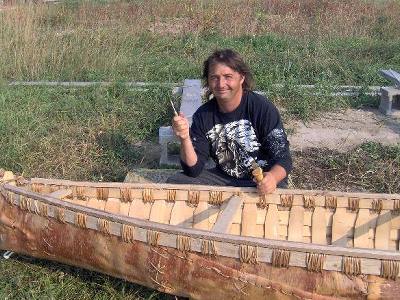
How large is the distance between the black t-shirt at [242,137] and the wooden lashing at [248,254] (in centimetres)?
96

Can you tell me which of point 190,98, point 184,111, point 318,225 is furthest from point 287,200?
point 190,98

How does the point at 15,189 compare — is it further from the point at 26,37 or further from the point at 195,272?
the point at 26,37

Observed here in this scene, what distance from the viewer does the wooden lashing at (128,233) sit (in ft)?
9.36

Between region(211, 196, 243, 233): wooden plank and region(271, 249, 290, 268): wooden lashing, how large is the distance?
0.40 meters

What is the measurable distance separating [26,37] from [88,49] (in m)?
0.87

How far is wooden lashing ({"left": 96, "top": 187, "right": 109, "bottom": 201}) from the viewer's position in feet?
11.4

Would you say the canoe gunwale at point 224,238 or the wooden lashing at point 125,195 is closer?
the canoe gunwale at point 224,238

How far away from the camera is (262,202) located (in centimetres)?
342

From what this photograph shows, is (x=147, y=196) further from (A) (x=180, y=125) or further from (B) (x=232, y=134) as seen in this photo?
(B) (x=232, y=134)

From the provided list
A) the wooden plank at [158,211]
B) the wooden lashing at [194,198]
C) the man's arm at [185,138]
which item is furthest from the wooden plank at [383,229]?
the wooden plank at [158,211]

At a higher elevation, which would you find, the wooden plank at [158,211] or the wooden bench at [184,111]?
the wooden bench at [184,111]

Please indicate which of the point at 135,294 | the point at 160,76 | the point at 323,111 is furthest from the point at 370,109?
the point at 135,294

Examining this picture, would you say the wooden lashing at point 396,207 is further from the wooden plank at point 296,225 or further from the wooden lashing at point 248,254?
the wooden lashing at point 248,254

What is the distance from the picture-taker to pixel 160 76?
25.3ft
